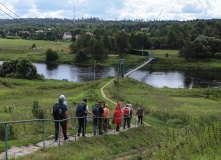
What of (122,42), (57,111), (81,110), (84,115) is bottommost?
(84,115)

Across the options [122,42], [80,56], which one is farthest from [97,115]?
[122,42]

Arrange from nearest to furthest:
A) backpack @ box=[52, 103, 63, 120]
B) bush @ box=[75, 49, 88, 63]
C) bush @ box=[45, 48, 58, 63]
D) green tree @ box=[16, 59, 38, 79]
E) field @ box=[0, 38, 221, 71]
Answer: backpack @ box=[52, 103, 63, 120], green tree @ box=[16, 59, 38, 79], field @ box=[0, 38, 221, 71], bush @ box=[45, 48, 58, 63], bush @ box=[75, 49, 88, 63]

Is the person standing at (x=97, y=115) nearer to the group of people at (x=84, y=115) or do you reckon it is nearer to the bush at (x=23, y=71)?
the group of people at (x=84, y=115)

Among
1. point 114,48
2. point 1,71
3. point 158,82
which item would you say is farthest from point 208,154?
point 114,48

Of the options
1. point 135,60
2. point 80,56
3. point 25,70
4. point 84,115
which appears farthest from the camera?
point 80,56

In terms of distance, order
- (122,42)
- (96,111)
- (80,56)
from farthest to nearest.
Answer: (122,42) → (80,56) → (96,111)

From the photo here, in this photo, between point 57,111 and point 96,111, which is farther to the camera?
point 96,111

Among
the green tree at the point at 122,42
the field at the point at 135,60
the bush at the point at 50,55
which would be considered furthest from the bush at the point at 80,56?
the green tree at the point at 122,42

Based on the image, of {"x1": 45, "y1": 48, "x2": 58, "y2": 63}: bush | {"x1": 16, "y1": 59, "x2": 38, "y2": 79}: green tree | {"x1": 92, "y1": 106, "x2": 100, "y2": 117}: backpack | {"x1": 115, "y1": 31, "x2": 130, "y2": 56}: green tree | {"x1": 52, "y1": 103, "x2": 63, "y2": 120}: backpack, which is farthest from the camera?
{"x1": 115, "y1": 31, "x2": 130, "y2": 56}: green tree

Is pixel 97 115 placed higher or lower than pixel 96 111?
lower

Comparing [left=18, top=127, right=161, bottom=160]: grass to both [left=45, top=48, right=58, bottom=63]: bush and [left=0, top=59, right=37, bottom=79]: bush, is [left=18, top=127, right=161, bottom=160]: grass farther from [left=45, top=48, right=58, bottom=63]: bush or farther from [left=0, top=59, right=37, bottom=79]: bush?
[left=45, top=48, right=58, bottom=63]: bush

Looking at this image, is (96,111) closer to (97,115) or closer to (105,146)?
(97,115)

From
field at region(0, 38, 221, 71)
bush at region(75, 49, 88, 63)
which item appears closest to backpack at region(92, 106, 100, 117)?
field at region(0, 38, 221, 71)

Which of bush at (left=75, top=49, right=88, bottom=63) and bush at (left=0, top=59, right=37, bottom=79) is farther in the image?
bush at (left=75, top=49, right=88, bottom=63)
